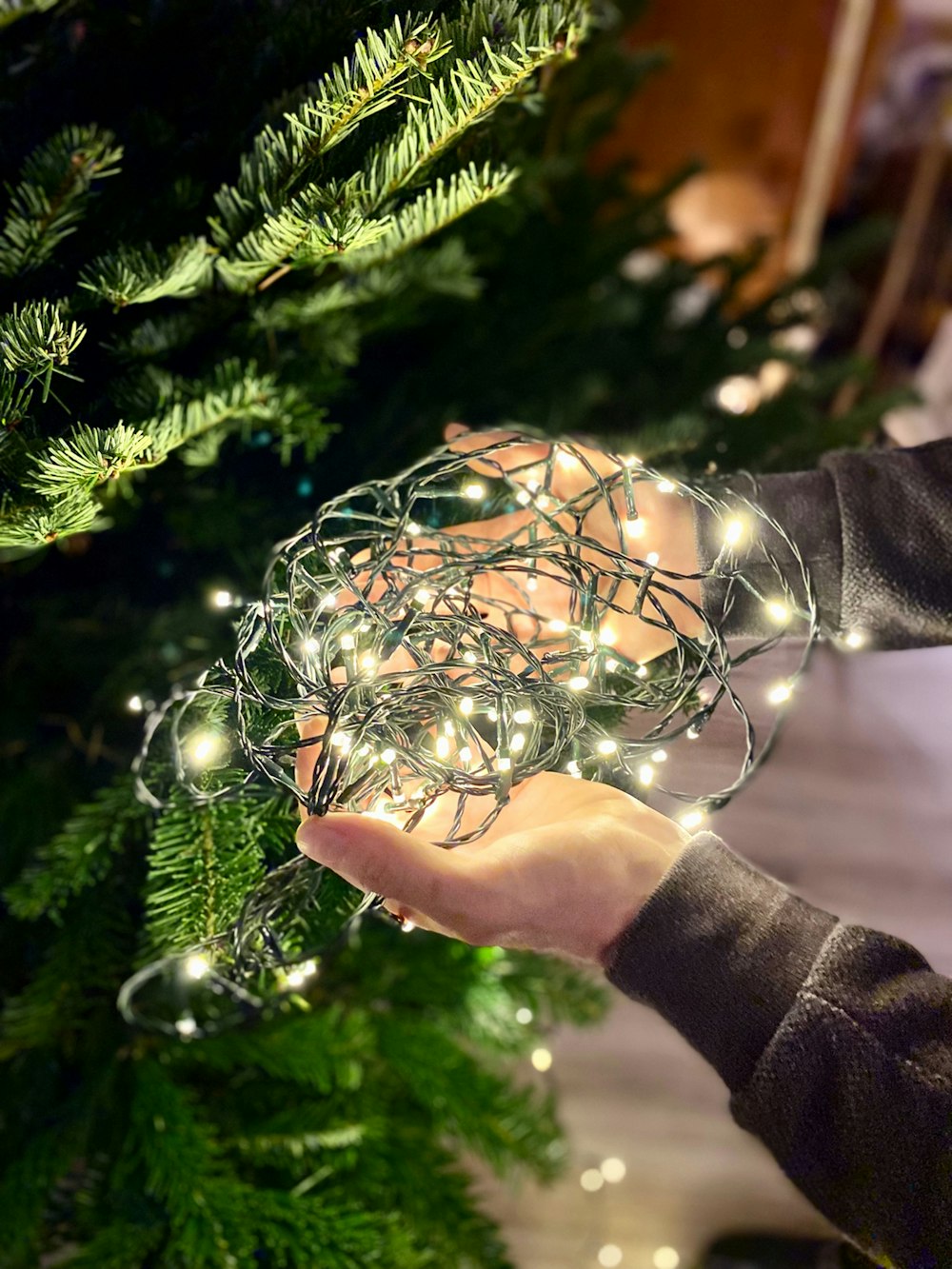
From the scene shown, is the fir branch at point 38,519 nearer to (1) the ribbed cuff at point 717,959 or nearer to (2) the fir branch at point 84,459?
(2) the fir branch at point 84,459

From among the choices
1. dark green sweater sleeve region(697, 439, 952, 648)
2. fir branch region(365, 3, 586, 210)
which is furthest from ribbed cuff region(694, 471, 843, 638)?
fir branch region(365, 3, 586, 210)

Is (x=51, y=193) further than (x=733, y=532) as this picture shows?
No

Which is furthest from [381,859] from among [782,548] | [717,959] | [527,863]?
[782,548]

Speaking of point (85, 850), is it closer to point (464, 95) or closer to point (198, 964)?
point (198, 964)

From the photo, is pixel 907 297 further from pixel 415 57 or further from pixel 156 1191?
pixel 156 1191

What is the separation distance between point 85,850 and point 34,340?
291 mm

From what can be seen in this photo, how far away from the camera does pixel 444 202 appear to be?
1.40ft

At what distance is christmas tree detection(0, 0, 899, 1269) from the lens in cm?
37

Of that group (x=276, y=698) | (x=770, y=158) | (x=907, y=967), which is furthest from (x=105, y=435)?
(x=770, y=158)

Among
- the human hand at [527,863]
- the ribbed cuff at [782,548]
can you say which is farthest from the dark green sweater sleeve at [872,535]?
the human hand at [527,863]

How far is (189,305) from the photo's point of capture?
18.5 inches

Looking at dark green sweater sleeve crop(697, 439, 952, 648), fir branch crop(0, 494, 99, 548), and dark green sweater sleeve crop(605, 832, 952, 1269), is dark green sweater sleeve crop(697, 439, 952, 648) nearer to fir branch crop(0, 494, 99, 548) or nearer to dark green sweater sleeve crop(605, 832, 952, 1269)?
dark green sweater sleeve crop(605, 832, 952, 1269)

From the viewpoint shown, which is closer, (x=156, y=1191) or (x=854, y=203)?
(x=156, y=1191)

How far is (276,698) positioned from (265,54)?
0.31m
